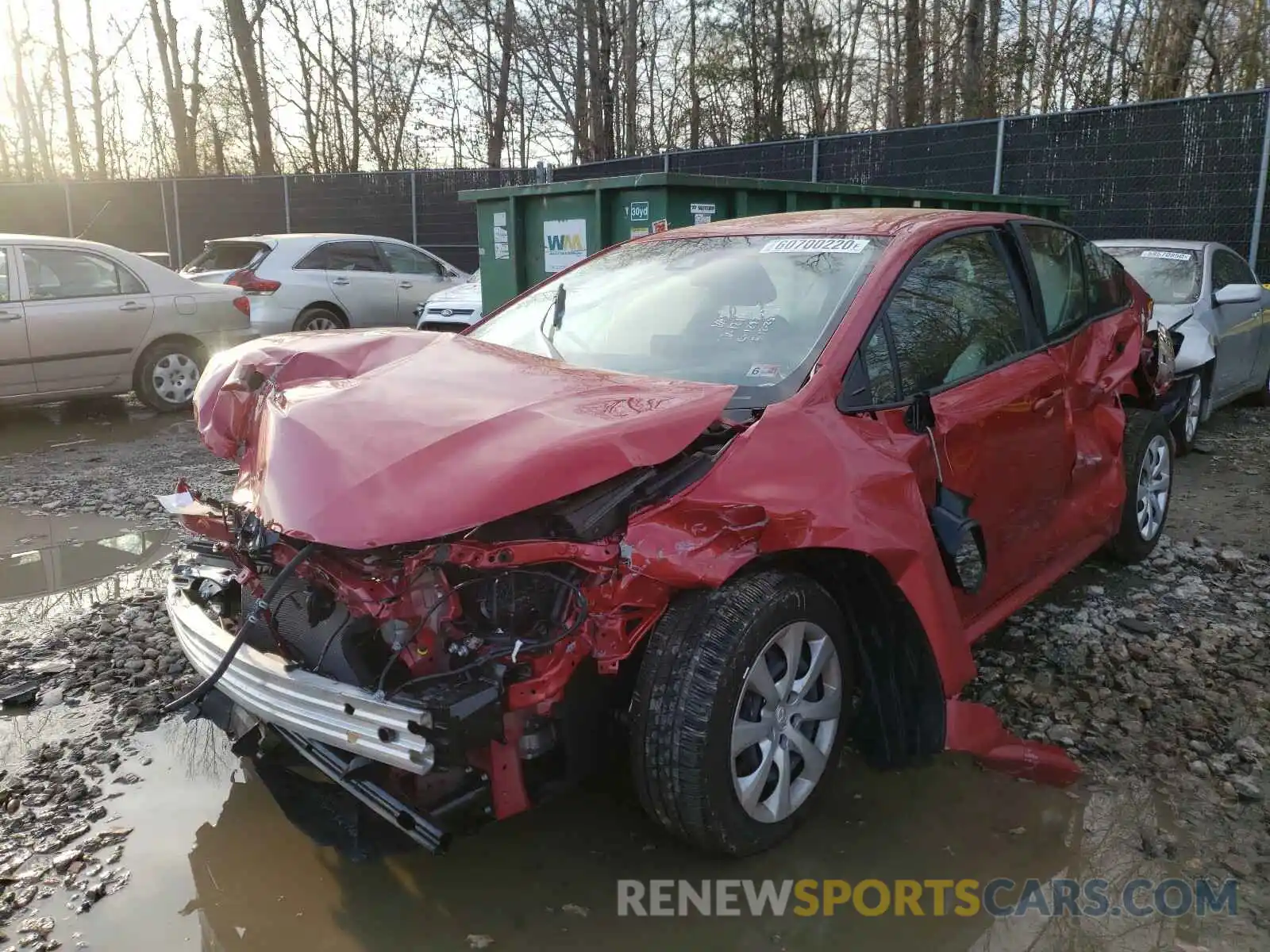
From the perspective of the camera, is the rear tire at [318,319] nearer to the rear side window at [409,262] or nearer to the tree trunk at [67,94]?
the rear side window at [409,262]

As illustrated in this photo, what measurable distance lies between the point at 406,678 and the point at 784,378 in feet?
4.57

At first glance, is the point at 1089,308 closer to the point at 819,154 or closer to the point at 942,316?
the point at 942,316

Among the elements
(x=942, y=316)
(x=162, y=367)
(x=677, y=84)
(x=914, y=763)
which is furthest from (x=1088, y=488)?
(x=677, y=84)

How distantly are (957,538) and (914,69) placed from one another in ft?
65.0

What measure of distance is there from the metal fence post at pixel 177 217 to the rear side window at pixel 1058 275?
19.4 metres

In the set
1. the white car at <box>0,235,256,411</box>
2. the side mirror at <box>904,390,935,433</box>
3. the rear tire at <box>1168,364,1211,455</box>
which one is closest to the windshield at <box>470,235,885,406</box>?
the side mirror at <box>904,390,935,433</box>

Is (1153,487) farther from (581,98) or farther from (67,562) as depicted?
(581,98)

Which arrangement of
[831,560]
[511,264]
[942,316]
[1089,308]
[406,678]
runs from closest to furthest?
[406,678] < [831,560] < [942,316] < [1089,308] < [511,264]

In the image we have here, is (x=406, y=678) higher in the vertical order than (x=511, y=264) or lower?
lower

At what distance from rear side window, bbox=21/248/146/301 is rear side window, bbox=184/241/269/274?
7.47 ft

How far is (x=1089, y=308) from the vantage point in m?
4.42

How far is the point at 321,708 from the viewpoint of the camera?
7.70ft

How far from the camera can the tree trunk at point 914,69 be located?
20.3m

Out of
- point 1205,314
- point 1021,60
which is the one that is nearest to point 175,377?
point 1205,314
